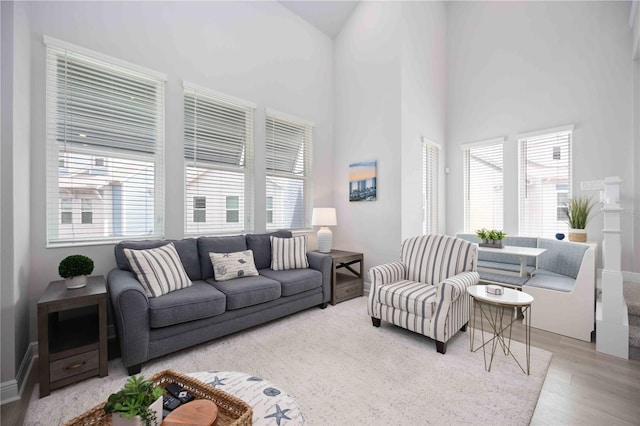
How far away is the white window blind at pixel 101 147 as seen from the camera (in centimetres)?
248

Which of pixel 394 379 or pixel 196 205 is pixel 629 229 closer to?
pixel 394 379

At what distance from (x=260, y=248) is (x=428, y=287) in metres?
2.03

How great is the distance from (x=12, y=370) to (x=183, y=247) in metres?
1.43

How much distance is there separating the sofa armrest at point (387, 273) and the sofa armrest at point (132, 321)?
2083 millimetres

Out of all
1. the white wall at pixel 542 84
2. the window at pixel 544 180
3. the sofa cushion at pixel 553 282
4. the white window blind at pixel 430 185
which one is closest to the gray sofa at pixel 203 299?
the white window blind at pixel 430 185

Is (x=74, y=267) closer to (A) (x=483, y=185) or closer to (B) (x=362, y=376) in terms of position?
(B) (x=362, y=376)

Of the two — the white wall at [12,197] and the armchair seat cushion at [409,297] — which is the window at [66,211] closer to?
the white wall at [12,197]

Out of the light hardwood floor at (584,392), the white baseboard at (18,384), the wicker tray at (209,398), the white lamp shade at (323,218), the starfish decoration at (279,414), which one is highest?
the white lamp shade at (323,218)

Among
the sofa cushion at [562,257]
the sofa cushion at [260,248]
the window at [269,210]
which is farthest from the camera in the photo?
the window at [269,210]

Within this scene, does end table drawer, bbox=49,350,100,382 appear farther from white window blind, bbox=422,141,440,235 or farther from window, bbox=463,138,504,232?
window, bbox=463,138,504,232

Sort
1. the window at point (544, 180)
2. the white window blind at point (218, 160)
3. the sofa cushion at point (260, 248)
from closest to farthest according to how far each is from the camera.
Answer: the white window blind at point (218, 160) → the sofa cushion at point (260, 248) → the window at point (544, 180)

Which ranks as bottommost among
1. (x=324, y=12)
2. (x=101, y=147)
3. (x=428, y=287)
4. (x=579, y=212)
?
(x=428, y=287)

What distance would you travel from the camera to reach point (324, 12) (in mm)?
4453

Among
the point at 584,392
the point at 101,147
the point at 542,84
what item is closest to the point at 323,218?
the point at 101,147
